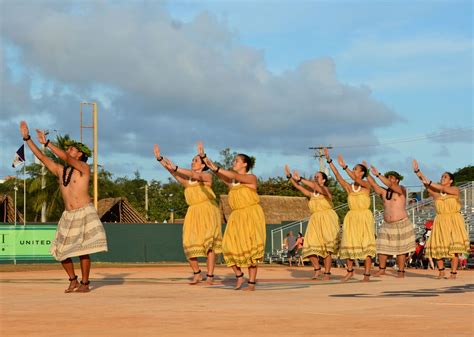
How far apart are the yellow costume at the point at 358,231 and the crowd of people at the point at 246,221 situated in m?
0.02

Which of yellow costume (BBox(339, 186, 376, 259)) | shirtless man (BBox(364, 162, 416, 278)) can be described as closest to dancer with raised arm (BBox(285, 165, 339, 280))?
yellow costume (BBox(339, 186, 376, 259))

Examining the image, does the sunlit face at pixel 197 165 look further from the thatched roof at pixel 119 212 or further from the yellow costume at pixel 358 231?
the thatched roof at pixel 119 212

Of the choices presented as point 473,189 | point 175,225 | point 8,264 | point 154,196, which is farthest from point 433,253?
point 154,196

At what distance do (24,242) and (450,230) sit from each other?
63.5 feet

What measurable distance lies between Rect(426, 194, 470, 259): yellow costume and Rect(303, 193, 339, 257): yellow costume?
75.1 inches

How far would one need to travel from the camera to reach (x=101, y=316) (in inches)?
345

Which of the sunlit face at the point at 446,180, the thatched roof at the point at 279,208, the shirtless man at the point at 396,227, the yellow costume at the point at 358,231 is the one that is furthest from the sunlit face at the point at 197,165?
the thatched roof at the point at 279,208

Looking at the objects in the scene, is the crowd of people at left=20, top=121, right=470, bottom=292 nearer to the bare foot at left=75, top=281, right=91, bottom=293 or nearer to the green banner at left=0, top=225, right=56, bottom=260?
the bare foot at left=75, top=281, right=91, bottom=293

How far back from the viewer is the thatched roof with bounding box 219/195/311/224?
4884 centimetres

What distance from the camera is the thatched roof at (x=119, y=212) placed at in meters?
48.4

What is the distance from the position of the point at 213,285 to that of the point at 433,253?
516 cm

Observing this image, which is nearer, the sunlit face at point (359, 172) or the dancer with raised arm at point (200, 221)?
the dancer with raised arm at point (200, 221)

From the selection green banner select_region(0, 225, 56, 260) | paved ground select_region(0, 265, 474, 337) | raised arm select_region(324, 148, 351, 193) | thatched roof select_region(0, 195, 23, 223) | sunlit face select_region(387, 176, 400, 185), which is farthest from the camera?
thatched roof select_region(0, 195, 23, 223)

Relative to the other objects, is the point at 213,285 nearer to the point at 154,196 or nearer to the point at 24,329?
the point at 24,329
